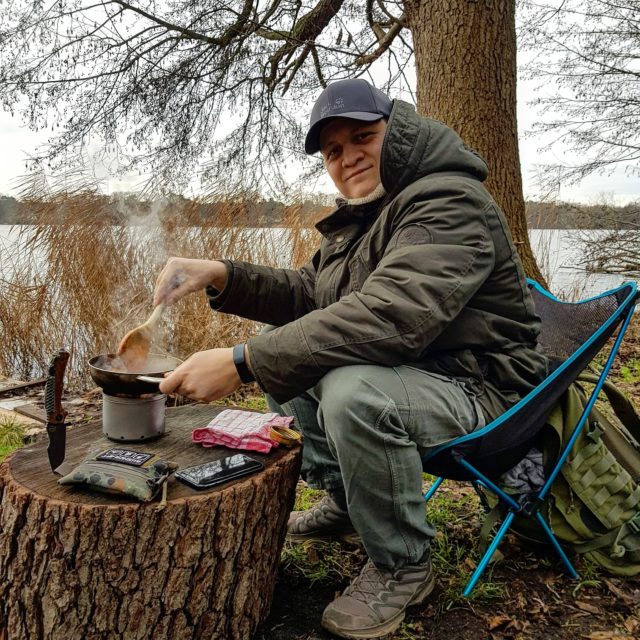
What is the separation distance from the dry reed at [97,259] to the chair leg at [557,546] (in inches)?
113

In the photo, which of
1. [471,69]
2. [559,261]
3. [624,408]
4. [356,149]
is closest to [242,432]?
[356,149]

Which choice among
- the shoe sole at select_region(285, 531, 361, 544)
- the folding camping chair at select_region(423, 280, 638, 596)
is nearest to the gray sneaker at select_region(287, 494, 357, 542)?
the shoe sole at select_region(285, 531, 361, 544)

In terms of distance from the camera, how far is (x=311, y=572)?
192 cm

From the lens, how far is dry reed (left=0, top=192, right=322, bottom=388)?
4449 millimetres

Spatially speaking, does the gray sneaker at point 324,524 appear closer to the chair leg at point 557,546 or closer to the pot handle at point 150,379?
the chair leg at point 557,546

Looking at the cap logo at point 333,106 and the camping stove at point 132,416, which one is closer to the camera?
the camping stove at point 132,416

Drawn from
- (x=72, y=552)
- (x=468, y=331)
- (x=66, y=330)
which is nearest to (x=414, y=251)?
(x=468, y=331)

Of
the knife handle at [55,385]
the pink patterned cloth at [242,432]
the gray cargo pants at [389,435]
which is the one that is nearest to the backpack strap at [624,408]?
the gray cargo pants at [389,435]

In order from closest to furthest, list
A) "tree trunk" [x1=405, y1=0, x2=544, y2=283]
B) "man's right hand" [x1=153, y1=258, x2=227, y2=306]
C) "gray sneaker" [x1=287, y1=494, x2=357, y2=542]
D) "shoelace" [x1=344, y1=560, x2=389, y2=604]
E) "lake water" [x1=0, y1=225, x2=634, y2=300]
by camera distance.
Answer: "shoelace" [x1=344, y1=560, x2=389, y2=604], "man's right hand" [x1=153, y1=258, x2=227, y2=306], "gray sneaker" [x1=287, y1=494, x2=357, y2=542], "tree trunk" [x1=405, y1=0, x2=544, y2=283], "lake water" [x1=0, y1=225, x2=634, y2=300]

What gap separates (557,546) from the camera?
5.98ft

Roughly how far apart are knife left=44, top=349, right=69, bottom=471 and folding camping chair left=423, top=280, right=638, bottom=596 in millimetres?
996

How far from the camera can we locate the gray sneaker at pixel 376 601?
5.16 feet

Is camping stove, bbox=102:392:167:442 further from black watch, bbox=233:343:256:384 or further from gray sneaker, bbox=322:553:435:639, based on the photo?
gray sneaker, bbox=322:553:435:639

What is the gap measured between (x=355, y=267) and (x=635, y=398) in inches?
112
